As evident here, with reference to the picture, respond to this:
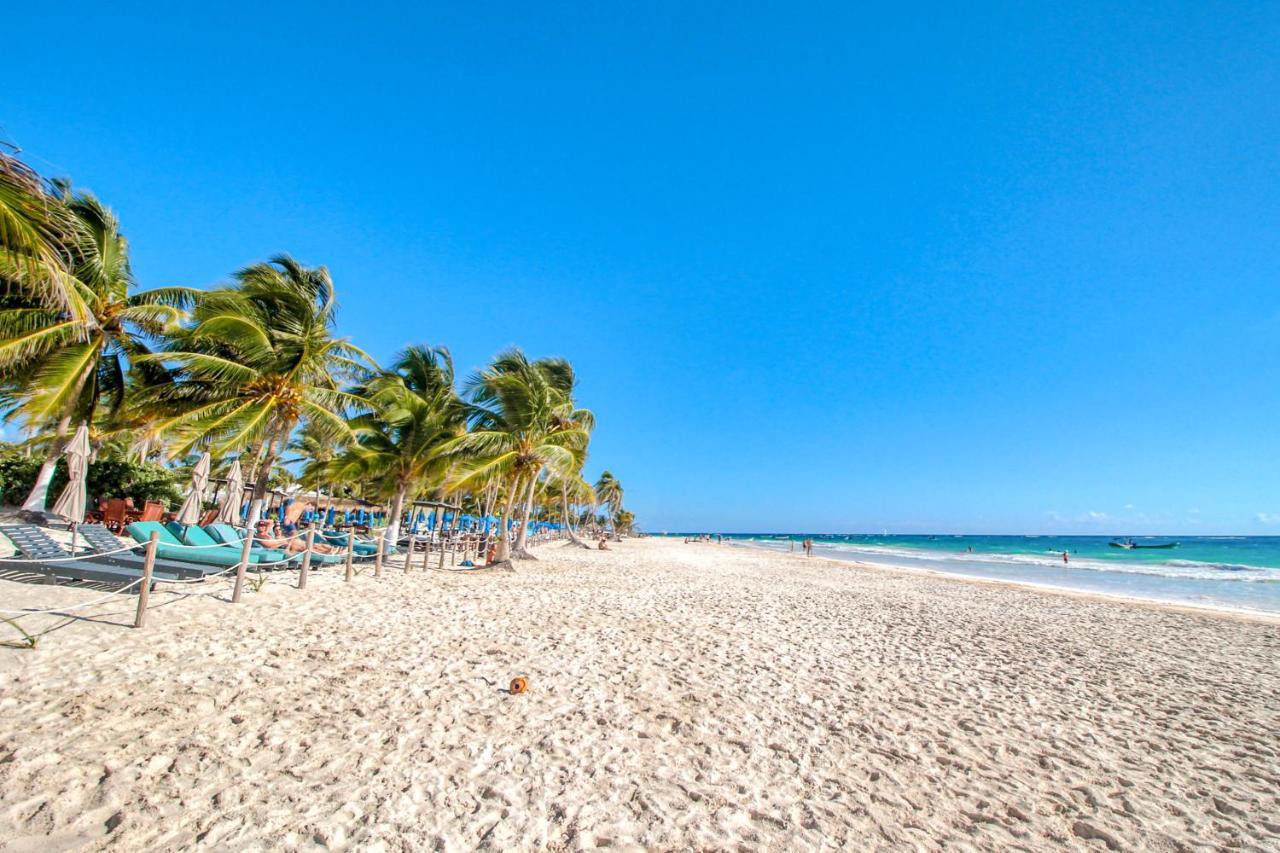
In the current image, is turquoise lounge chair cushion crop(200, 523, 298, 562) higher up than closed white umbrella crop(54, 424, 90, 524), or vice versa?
closed white umbrella crop(54, 424, 90, 524)

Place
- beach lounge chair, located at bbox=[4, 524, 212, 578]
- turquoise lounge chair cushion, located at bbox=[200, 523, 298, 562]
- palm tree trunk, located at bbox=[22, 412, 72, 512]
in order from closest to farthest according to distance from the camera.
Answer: beach lounge chair, located at bbox=[4, 524, 212, 578] → turquoise lounge chair cushion, located at bbox=[200, 523, 298, 562] → palm tree trunk, located at bbox=[22, 412, 72, 512]

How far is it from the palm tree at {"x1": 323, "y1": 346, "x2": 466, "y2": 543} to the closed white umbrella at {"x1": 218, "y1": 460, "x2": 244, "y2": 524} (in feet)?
11.8

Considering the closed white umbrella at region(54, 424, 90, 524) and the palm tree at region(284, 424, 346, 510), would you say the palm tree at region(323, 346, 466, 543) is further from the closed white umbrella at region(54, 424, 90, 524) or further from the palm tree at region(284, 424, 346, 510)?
the closed white umbrella at region(54, 424, 90, 524)

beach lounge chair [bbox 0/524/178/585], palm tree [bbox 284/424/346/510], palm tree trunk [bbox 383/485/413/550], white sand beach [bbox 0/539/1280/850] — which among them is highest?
palm tree [bbox 284/424/346/510]

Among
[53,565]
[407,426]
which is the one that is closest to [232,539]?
[53,565]

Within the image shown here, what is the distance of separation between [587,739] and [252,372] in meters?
12.3

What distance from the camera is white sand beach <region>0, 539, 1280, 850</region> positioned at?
2.75m

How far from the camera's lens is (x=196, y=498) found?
436 inches

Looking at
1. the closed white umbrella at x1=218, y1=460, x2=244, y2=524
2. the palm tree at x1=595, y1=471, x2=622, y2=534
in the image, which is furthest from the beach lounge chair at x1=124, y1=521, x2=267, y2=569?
the palm tree at x1=595, y1=471, x2=622, y2=534

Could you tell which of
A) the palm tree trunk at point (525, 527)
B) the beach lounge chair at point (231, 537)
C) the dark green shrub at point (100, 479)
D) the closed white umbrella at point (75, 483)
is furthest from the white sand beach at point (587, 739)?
the dark green shrub at point (100, 479)

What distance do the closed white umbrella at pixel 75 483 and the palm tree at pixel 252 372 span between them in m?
1.20

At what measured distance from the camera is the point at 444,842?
2.55 m

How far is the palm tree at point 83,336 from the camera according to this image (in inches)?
404

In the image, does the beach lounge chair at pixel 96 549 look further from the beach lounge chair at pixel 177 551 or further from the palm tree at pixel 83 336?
the palm tree at pixel 83 336
